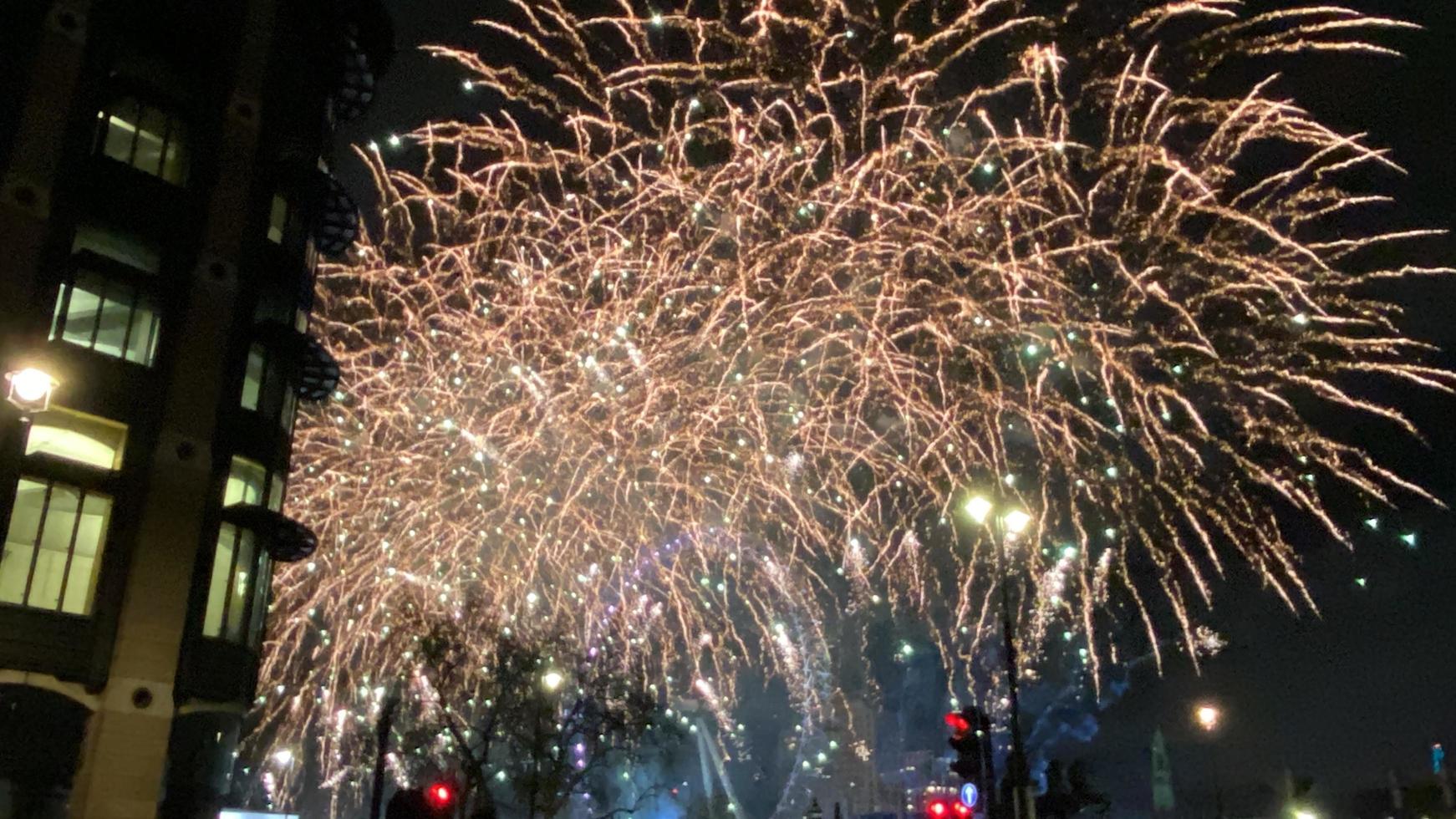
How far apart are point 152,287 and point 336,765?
30.1 m

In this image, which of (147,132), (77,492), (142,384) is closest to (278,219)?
(147,132)

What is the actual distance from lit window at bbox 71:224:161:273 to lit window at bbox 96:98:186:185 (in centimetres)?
157

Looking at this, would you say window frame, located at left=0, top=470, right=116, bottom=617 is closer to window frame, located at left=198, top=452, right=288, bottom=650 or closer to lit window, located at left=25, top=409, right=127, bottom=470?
lit window, located at left=25, top=409, right=127, bottom=470

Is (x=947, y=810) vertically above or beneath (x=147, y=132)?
beneath

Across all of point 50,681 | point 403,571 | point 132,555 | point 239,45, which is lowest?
point 50,681

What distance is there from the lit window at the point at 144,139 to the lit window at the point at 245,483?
6.17 m

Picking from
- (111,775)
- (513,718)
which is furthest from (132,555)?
(513,718)

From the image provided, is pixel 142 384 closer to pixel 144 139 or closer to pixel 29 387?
pixel 144 139

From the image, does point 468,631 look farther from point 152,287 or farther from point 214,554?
point 152,287

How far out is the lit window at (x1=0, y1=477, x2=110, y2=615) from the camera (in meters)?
18.8

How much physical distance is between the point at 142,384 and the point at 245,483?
322cm

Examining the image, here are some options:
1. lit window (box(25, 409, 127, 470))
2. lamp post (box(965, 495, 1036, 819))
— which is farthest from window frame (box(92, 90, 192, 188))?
lamp post (box(965, 495, 1036, 819))

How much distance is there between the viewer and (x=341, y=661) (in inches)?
1329

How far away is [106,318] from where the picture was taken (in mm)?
20891
